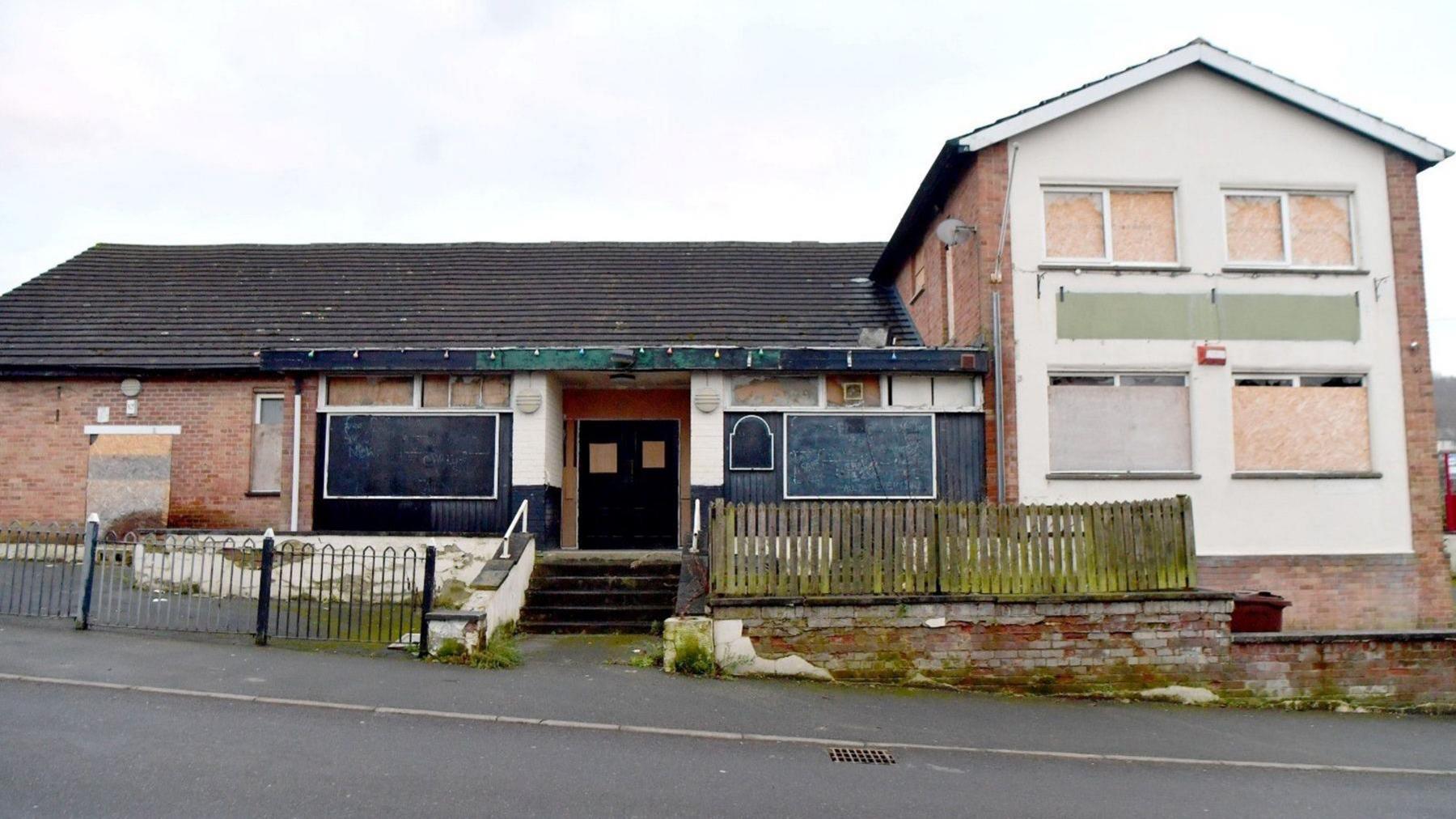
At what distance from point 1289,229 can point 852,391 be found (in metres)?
6.26

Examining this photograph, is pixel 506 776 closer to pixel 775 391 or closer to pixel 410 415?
pixel 775 391

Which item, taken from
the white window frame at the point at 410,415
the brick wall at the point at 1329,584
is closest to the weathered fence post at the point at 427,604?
the white window frame at the point at 410,415

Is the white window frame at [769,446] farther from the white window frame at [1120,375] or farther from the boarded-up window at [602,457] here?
the white window frame at [1120,375]

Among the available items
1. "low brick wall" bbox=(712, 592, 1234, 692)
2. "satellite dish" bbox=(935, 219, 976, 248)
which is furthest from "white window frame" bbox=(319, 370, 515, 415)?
"satellite dish" bbox=(935, 219, 976, 248)

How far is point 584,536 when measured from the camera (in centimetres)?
1619

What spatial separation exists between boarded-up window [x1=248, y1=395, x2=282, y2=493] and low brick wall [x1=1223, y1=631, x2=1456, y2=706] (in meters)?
13.5

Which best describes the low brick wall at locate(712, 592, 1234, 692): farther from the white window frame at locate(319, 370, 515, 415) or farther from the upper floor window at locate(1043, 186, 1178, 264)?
the white window frame at locate(319, 370, 515, 415)

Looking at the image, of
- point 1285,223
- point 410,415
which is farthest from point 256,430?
point 1285,223

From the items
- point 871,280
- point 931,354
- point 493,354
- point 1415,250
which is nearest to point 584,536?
point 493,354

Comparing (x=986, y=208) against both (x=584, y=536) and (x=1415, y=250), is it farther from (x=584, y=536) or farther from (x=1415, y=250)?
(x=584, y=536)

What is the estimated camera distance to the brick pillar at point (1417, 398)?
529 inches

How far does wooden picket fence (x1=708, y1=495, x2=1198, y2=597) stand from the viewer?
9945 millimetres

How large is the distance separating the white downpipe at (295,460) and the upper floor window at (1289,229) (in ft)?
42.7

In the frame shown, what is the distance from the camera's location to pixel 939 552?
394 inches
